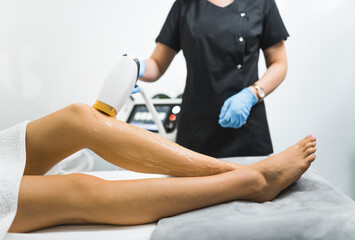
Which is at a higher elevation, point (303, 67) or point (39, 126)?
point (303, 67)

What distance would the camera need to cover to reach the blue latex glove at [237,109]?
1463 millimetres

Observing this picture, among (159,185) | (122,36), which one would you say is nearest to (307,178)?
(159,185)

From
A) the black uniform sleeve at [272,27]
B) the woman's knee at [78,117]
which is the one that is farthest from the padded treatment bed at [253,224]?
the black uniform sleeve at [272,27]

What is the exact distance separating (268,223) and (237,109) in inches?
28.9

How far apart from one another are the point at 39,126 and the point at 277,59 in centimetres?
120

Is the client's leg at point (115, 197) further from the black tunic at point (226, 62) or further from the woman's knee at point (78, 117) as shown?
the black tunic at point (226, 62)

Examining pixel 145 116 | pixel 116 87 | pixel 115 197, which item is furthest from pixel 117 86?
pixel 145 116

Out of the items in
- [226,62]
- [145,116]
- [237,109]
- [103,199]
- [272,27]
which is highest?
[272,27]

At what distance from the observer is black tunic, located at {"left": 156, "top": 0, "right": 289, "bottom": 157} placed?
1586 mm

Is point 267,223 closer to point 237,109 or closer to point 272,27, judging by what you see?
point 237,109

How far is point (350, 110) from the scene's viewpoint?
2.62 metres

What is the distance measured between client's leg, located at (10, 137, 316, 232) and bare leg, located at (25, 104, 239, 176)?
11 cm

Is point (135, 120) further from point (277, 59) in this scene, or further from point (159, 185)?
point (159, 185)

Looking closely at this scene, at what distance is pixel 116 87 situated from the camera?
1.07m
